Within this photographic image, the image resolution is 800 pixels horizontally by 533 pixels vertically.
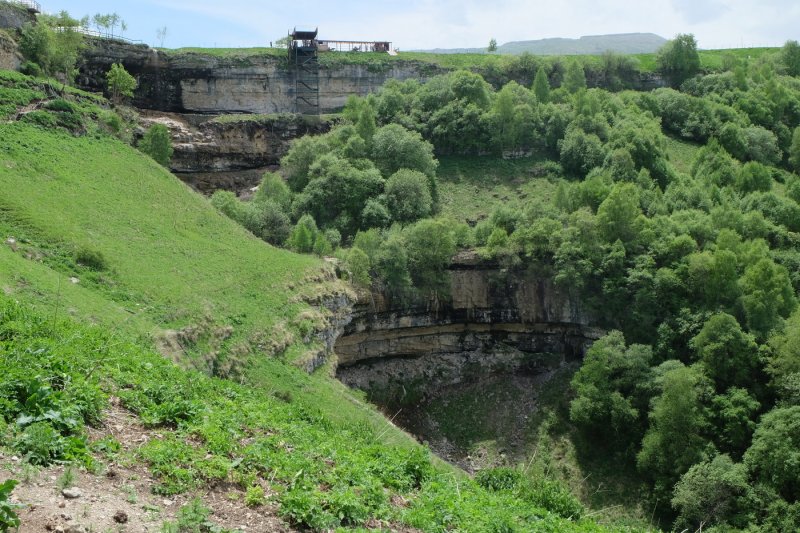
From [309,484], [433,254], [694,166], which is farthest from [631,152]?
[309,484]

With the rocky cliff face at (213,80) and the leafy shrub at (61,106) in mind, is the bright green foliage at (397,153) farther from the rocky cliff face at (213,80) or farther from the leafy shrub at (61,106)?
the leafy shrub at (61,106)

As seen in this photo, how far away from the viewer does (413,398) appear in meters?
48.3

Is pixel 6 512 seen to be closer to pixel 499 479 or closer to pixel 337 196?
pixel 499 479

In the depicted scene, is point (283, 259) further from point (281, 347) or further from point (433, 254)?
point (433, 254)

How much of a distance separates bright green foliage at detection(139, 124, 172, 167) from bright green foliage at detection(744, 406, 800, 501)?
39.1 metres

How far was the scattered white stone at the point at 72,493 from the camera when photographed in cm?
1105

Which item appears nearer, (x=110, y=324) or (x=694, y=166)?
(x=110, y=324)

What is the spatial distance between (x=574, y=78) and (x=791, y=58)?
30.6 m

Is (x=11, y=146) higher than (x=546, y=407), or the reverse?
(x=11, y=146)

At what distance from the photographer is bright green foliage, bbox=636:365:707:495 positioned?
3819 centimetres

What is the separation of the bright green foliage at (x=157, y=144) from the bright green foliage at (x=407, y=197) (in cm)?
1512

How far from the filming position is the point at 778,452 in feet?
114

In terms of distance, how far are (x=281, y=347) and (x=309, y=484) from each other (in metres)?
19.8

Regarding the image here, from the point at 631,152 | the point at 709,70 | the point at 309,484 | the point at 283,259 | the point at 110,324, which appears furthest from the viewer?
the point at 709,70
